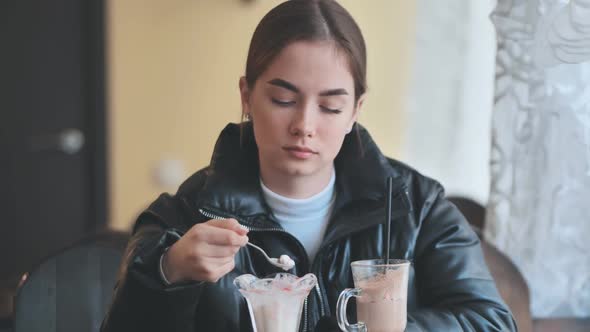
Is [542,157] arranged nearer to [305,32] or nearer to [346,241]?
[346,241]

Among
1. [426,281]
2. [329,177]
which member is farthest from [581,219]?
[329,177]

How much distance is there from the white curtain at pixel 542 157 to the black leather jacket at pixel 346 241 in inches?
12.5

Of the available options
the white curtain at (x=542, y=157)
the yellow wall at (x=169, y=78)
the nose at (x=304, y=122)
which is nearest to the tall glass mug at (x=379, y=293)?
the nose at (x=304, y=122)

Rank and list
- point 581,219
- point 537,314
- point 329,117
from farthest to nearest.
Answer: point 537,314
point 581,219
point 329,117

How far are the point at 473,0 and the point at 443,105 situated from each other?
1.60 feet

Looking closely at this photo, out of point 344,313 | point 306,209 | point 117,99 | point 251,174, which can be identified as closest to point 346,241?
point 306,209

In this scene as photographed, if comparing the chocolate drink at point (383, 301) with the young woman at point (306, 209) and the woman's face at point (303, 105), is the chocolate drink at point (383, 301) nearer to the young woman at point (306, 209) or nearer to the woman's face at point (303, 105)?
the young woman at point (306, 209)

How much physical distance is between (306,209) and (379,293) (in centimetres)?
39

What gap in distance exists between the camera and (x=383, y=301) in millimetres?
1380

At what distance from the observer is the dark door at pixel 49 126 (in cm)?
498

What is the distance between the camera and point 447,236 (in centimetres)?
169

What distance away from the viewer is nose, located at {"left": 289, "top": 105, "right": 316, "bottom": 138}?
1576mm

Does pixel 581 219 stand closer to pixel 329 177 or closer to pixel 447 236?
pixel 447 236

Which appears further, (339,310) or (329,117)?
(329,117)
